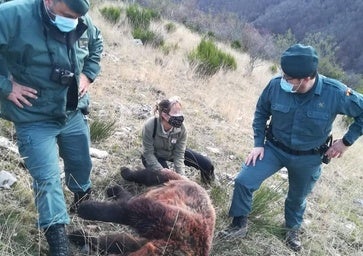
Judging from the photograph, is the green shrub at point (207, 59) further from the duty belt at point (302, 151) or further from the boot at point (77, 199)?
the boot at point (77, 199)

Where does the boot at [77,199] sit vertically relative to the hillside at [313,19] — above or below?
above

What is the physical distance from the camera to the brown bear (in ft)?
10.5

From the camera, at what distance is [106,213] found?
11.1ft

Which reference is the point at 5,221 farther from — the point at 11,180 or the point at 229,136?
the point at 229,136

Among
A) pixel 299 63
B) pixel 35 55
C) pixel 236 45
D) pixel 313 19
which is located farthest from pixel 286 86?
pixel 313 19

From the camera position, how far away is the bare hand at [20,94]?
313 centimetres

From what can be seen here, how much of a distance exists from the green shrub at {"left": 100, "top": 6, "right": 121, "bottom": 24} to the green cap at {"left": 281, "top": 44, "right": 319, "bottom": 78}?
10548 mm

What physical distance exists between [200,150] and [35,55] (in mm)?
3485

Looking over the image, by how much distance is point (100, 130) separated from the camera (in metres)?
5.43

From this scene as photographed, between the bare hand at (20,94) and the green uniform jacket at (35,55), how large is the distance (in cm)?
3

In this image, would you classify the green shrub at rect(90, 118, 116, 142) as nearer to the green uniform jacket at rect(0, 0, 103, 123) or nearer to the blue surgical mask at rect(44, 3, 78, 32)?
the green uniform jacket at rect(0, 0, 103, 123)

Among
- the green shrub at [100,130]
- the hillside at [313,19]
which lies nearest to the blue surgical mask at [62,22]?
the green shrub at [100,130]

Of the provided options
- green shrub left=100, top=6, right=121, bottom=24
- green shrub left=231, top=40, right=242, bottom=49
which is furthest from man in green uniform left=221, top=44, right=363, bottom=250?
green shrub left=231, top=40, right=242, bottom=49

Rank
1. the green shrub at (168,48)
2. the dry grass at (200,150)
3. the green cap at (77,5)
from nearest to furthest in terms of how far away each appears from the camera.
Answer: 1. the green cap at (77,5)
2. the dry grass at (200,150)
3. the green shrub at (168,48)
